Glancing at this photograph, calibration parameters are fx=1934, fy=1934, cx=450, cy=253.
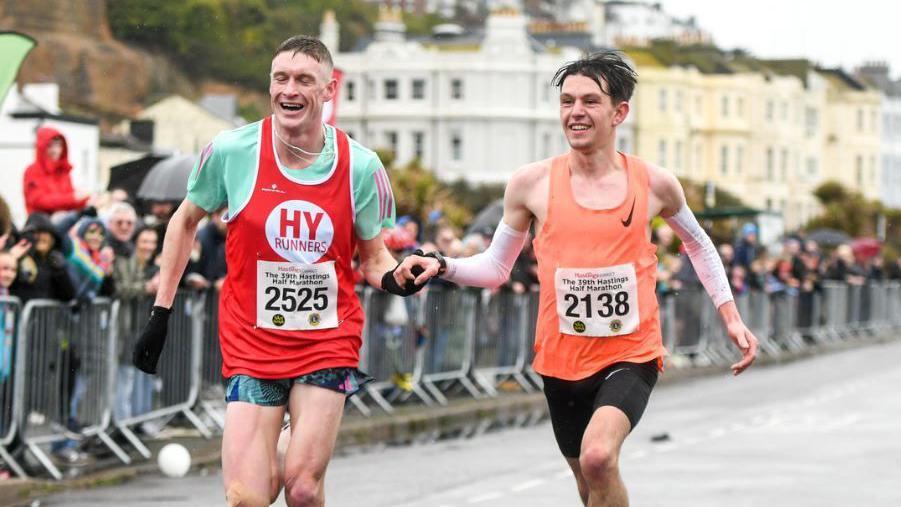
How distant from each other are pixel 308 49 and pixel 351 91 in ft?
363

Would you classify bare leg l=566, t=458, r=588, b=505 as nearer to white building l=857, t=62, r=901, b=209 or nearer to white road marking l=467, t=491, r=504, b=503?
white road marking l=467, t=491, r=504, b=503

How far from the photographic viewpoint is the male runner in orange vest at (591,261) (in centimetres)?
795

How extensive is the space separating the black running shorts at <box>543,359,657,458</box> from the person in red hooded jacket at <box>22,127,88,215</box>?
6837 mm

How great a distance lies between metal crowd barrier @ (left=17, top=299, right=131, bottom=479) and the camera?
40.1 ft

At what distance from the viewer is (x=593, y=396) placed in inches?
313

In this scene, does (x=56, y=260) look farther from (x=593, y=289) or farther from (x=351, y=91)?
(x=351, y=91)

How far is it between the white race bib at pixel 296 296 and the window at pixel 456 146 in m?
107

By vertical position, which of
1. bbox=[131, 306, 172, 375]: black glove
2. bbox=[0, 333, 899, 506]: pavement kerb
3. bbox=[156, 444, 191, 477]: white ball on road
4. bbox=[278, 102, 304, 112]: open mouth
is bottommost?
bbox=[0, 333, 899, 506]: pavement kerb

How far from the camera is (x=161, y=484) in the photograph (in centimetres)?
1258

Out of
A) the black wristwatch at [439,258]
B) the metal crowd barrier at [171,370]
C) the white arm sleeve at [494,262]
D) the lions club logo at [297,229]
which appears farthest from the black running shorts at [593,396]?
the metal crowd barrier at [171,370]

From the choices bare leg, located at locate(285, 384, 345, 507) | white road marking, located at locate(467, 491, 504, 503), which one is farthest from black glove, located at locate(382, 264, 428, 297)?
white road marking, located at locate(467, 491, 504, 503)

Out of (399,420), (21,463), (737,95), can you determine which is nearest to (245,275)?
(21,463)

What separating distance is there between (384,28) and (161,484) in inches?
4279

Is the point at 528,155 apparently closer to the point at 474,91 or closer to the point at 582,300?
the point at 474,91
